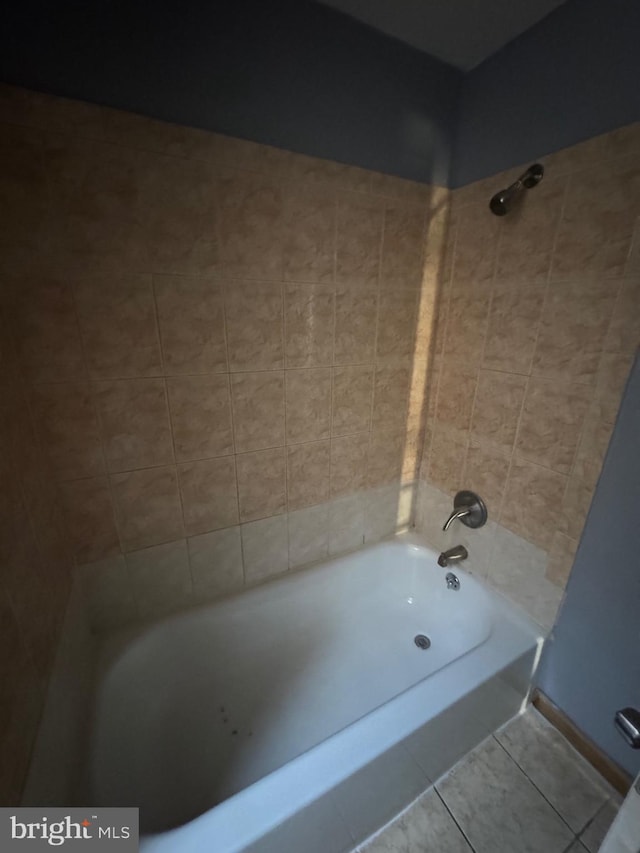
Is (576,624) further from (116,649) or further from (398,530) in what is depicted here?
(116,649)

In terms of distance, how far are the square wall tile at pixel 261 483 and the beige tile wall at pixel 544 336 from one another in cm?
72

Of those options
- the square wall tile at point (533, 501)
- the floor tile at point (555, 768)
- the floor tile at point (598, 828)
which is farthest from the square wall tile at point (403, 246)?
the floor tile at point (598, 828)

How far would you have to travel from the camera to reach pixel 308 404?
4.00 ft

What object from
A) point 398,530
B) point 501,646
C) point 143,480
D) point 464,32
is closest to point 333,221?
point 464,32

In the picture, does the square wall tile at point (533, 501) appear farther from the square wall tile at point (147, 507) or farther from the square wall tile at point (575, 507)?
the square wall tile at point (147, 507)

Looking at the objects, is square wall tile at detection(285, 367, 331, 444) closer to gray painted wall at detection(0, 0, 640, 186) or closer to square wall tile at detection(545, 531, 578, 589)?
gray painted wall at detection(0, 0, 640, 186)

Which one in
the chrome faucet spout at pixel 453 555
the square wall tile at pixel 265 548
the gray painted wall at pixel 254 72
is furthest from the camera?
the chrome faucet spout at pixel 453 555

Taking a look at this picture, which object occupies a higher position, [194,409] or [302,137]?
[302,137]

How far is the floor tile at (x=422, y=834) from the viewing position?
89 cm

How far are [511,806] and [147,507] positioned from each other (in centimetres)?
141

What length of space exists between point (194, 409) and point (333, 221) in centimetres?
76

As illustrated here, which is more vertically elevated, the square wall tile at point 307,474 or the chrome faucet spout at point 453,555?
the square wall tile at point 307,474

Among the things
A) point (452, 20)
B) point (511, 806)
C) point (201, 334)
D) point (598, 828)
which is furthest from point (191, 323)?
point (598, 828)

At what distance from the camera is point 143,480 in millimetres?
1044
